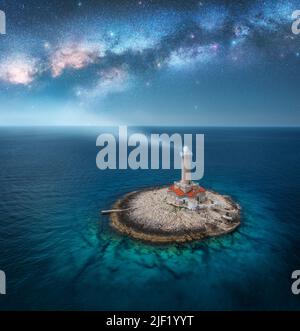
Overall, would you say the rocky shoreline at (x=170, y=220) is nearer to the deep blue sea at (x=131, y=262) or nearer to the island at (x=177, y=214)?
the island at (x=177, y=214)

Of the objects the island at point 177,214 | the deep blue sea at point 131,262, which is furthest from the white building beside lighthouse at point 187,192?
the deep blue sea at point 131,262

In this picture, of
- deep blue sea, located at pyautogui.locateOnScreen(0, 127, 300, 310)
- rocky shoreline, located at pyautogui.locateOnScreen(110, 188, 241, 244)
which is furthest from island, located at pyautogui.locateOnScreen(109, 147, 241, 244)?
deep blue sea, located at pyautogui.locateOnScreen(0, 127, 300, 310)

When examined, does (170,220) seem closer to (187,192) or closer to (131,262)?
(187,192)

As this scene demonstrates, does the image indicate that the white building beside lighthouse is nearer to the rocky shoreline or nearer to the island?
the island

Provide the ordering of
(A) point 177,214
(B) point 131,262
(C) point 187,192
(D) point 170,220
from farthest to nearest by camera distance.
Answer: (C) point 187,192 < (A) point 177,214 < (D) point 170,220 < (B) point 131,262

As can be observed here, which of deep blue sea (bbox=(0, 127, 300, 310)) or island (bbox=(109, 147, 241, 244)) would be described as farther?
island (bbox=(109, 147, 241, 244))

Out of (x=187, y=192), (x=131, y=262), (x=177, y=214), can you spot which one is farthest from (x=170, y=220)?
(x=131, y=262)
